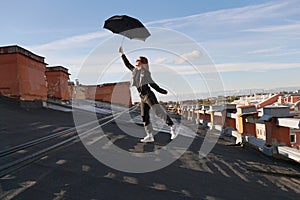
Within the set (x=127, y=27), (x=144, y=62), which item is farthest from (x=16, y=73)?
(x=144, y=62)

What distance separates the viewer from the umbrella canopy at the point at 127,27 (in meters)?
6.24

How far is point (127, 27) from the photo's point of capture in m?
6.47

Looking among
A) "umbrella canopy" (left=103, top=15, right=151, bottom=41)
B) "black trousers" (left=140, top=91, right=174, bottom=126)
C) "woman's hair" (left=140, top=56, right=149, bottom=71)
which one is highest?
"umbrella canopy" (left=103, top=15, right=151, bottom=41)

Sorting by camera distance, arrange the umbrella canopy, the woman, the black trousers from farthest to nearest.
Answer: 1. the umbrella canopy
2. the black trousers
3. the woman

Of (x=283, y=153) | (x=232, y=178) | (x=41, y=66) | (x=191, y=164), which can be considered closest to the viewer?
(x=232, y=178)

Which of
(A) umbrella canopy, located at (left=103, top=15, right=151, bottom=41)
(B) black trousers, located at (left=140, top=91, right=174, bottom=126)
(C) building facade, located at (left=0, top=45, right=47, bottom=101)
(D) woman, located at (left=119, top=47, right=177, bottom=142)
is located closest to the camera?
(D) woman, located at (left=119, top=47, right=177, bottom=142)

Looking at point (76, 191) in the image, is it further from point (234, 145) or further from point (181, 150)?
point (234, 145)

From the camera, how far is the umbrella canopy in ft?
20.5

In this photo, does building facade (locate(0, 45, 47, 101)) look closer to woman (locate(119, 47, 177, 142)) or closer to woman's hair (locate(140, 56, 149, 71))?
woman (locate(119, 47, 177, 142))

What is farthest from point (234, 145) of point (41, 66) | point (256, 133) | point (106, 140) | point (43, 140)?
point (41, 66)

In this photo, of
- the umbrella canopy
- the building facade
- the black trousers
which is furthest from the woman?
the building facade

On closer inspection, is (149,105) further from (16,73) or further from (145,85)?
(16,73)

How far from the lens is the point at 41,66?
13.4 m

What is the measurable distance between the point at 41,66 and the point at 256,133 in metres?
10.2
